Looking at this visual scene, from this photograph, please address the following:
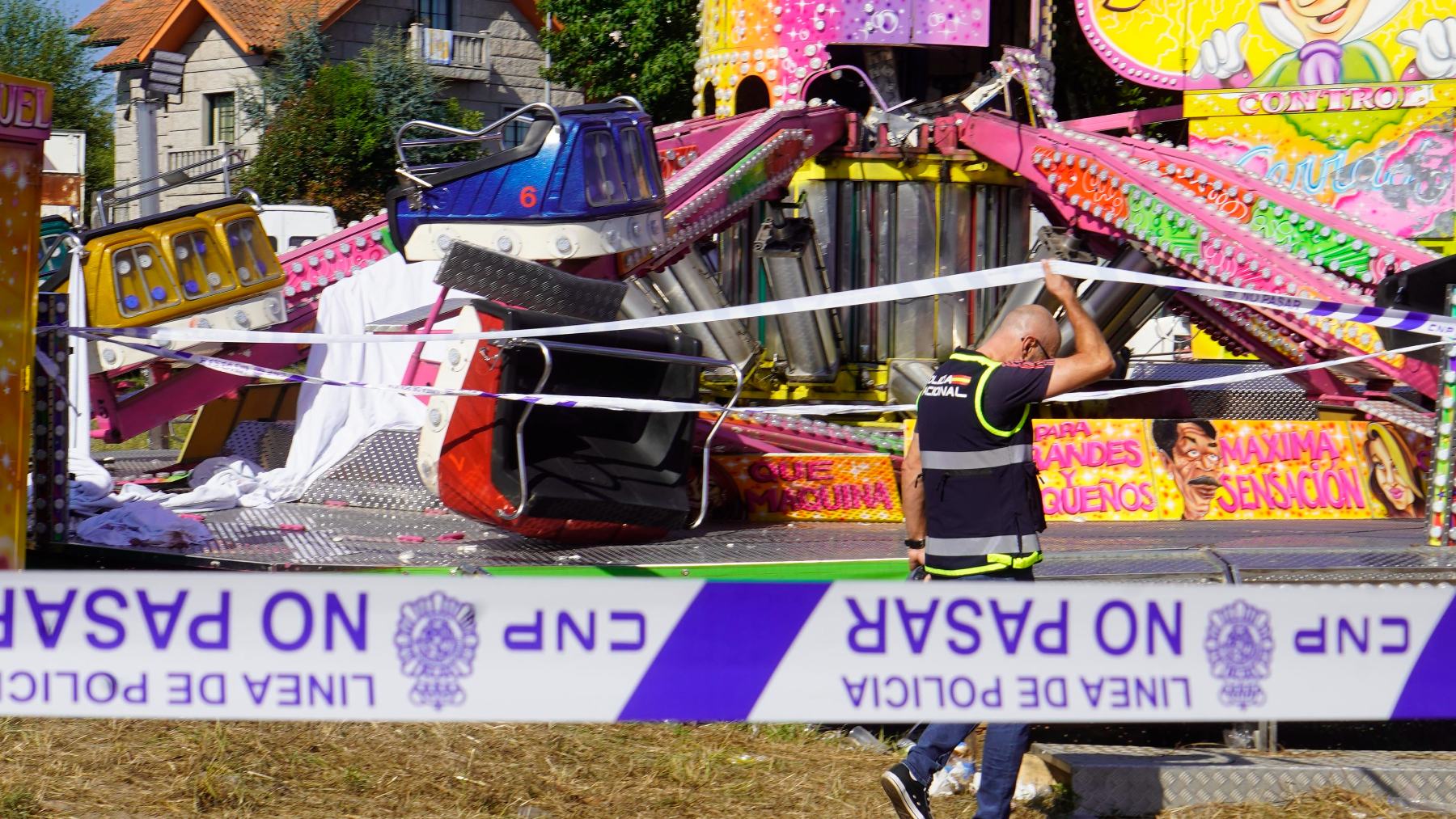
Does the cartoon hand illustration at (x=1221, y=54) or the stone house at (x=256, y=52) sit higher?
the stone house at (x=256, y=52)

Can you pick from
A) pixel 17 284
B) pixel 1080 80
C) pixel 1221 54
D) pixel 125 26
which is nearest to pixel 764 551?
pixel 17 284

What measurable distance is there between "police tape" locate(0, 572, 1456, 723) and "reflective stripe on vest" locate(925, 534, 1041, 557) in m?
0.78

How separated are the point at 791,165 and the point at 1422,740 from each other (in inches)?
221

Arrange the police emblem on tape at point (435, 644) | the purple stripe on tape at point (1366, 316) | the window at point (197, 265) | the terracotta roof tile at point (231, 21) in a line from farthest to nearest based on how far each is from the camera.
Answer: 1. the terracotta roof tile at point (231, 21)
2. the window at point (197, 265)
3. the purple stripe on tape at point (1366, 316)
4. the police emblem on tape at point (435, 644)

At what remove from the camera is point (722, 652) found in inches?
160

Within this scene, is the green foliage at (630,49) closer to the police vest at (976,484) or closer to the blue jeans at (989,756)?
the police vest at (976,484)

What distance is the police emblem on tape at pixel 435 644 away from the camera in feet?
13.1

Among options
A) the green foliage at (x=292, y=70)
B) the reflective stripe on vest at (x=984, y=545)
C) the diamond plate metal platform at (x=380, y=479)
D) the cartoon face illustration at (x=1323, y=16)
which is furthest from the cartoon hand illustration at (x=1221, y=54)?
the green foliage at (x=292, y=70)

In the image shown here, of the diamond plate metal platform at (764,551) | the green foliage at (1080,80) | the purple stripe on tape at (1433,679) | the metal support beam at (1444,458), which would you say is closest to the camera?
the purple stripe on tape at (1433,679)

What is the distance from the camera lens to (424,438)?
7.09m

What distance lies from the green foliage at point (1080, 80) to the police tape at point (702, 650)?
35.9ft

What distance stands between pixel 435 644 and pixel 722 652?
709mm

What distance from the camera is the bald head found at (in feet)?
16.4

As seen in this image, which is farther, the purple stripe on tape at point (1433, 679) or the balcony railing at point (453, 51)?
the balcony railing at point (453, 51)
